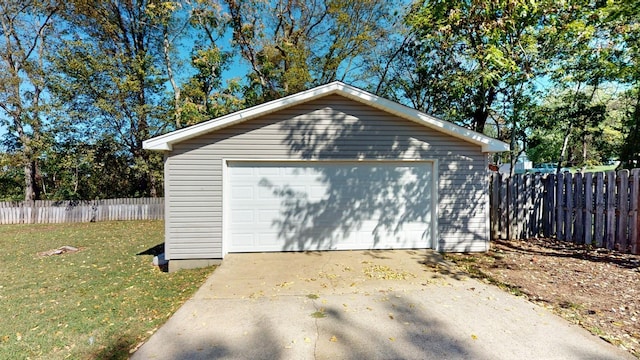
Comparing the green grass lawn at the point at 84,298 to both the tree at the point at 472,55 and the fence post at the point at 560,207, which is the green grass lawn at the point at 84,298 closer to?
the tree at the point at 472,55

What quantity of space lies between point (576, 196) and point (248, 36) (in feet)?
49.8

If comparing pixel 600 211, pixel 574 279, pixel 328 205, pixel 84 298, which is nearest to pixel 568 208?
pixel 600 211

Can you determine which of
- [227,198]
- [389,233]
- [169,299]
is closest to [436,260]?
[389,233]

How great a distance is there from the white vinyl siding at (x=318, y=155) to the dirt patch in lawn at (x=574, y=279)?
84 centimetres

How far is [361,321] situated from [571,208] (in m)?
6.53

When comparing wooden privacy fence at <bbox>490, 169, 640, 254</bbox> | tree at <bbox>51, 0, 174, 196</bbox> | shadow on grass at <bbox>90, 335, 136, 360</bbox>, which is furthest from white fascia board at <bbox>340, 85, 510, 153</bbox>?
tree at <bbox>51, 0, 174, 196</bbox>

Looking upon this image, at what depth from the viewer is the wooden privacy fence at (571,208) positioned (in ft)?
18.6

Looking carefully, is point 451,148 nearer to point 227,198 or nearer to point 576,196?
point 576,196

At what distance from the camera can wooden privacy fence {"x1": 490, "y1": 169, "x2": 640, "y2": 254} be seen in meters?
5.66

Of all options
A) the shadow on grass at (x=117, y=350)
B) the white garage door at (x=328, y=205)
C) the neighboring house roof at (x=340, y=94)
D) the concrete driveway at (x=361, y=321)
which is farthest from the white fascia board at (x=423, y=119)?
the shadow on grass at (x=117, y=350)

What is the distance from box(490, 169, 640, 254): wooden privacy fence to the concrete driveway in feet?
11.9

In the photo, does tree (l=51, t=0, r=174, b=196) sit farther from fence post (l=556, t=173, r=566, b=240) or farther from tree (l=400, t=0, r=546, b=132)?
fence post (l=556, t=173, r=566, b=240)

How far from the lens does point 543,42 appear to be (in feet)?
29.9

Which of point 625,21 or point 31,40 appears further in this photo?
point 31,40
